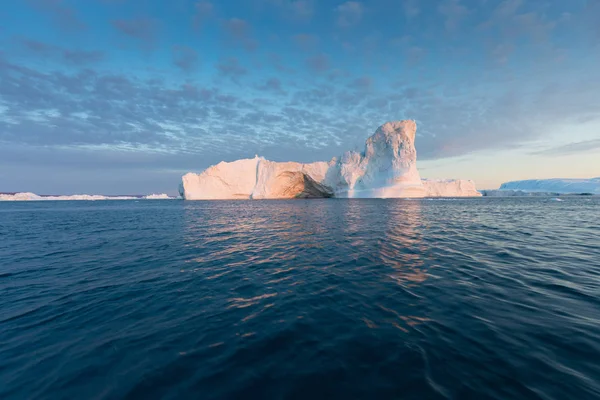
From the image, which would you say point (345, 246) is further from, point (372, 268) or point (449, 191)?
point (449, 191)

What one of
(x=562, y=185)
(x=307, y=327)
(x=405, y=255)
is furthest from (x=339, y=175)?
(x=562, y=185)

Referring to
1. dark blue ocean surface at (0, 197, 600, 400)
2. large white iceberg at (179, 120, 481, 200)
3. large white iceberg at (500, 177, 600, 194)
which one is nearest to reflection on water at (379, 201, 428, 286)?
dark blue ocean surface at (0, 197, 600, 400)

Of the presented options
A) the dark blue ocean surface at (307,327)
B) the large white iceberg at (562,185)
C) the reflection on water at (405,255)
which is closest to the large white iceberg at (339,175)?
the reflection on water at (405,255)

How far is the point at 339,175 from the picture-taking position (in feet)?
195

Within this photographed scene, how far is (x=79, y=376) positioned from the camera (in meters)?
2.95

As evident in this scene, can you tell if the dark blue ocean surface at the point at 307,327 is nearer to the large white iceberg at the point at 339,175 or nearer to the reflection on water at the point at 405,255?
the reflection on water at the point at 405,255

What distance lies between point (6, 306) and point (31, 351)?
2.52 meters

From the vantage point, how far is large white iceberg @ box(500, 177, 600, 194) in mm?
78875

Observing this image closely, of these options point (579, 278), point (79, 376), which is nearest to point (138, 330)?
point (79, 376)

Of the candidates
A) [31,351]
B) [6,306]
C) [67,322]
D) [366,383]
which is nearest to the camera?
[366,383]

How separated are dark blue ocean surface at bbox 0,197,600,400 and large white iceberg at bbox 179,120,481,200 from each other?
45.7 metres

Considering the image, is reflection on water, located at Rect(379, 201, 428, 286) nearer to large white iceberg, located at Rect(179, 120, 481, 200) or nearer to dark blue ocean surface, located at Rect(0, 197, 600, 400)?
dark blue ocean surface, located at Rect(0, 197, 600, 400)

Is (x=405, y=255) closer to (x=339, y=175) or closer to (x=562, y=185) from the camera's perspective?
(x=339, y=175)

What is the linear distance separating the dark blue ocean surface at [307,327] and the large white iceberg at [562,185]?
111 m
